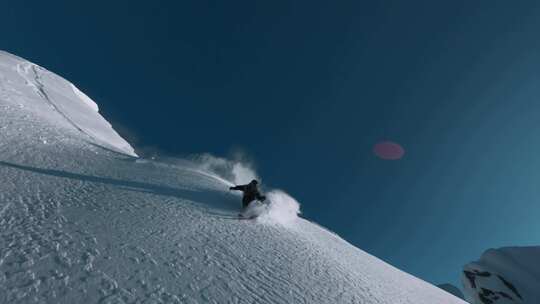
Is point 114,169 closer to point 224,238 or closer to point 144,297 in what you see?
point 224,238

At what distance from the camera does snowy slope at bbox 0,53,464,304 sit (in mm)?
5898

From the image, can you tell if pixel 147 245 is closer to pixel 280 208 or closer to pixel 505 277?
pixel 280 208

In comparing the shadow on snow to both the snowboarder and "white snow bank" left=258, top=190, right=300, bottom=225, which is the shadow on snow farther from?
"white snow bank" left=258, top=190, right=300, bottom=225

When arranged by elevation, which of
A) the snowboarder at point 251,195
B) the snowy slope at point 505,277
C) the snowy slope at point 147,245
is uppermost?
the snowy slope at point 505,277

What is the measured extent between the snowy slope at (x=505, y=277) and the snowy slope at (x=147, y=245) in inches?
1279

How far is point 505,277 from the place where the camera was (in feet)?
125

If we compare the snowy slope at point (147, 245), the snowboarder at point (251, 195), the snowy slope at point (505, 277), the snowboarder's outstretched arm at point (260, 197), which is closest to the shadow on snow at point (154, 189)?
the snowy slope at point (147, 245)

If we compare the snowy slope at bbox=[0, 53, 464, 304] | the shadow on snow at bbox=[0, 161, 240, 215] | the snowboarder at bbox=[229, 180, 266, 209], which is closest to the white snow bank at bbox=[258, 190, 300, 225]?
the snowy slope at bbox=[0, 53, 464, 304]

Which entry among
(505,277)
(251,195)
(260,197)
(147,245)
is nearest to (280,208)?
(260,197)

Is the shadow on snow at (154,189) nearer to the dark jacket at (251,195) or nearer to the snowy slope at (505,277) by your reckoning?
the dark jacket at (251,195)

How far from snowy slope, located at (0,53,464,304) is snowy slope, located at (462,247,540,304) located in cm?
3248

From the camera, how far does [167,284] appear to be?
6262 mm

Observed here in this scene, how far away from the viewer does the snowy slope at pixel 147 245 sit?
590 centimetres

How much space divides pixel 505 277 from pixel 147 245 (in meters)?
44.3
